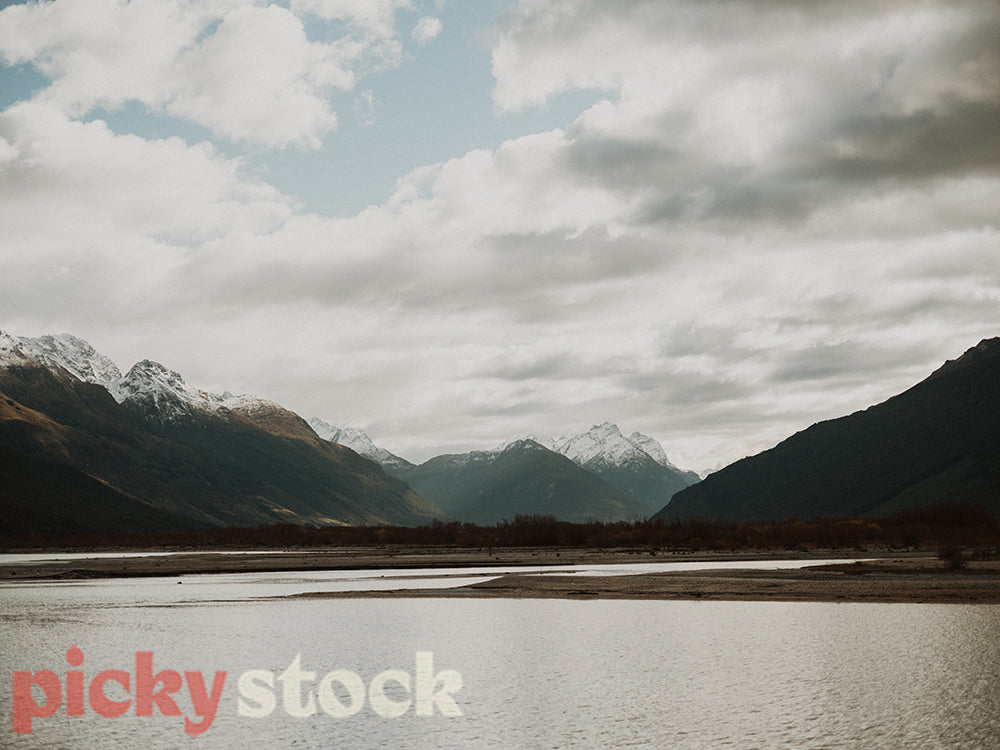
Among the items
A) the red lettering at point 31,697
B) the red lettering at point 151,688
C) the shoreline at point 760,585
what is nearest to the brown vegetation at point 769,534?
the shoreline at point 760,585

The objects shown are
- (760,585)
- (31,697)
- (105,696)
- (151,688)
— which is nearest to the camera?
(31,697)

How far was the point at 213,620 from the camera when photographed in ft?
167

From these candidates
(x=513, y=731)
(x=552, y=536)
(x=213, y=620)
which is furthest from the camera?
(x=552, y=536)

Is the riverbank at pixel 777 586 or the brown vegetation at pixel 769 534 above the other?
the riverbank at pixel 777 586

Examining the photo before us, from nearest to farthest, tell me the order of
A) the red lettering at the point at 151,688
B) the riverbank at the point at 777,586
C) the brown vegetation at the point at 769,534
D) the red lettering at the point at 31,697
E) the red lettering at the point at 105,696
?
the red lettering at the point at 31,697 → the red lettering at the point at 105,696 → the red lettering at the point at 151,688 → the riverbank at the point at 777,586 → the brown vegetation at the point at 769,534

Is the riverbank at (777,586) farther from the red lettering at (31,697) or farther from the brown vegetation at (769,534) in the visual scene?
the brown vegetation at (769,534)

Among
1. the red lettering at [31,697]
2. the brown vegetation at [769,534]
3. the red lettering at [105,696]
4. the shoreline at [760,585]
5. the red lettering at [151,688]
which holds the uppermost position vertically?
the red lettering at [31,697]

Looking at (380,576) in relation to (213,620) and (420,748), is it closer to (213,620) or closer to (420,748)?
(213,620)

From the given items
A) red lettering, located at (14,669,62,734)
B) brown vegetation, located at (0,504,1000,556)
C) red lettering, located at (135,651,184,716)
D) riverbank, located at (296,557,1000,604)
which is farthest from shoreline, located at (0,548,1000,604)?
brown vegetation, located at (0,504,1000,556)

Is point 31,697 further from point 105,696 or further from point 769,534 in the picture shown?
point 769,534

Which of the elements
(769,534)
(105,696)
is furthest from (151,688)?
(769,534)

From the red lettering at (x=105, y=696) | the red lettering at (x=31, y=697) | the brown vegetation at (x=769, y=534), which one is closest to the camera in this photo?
the red lettering at (x=31, y=697)

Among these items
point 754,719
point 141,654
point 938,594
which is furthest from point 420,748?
point 938,594

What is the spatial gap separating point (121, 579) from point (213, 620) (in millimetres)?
51129
